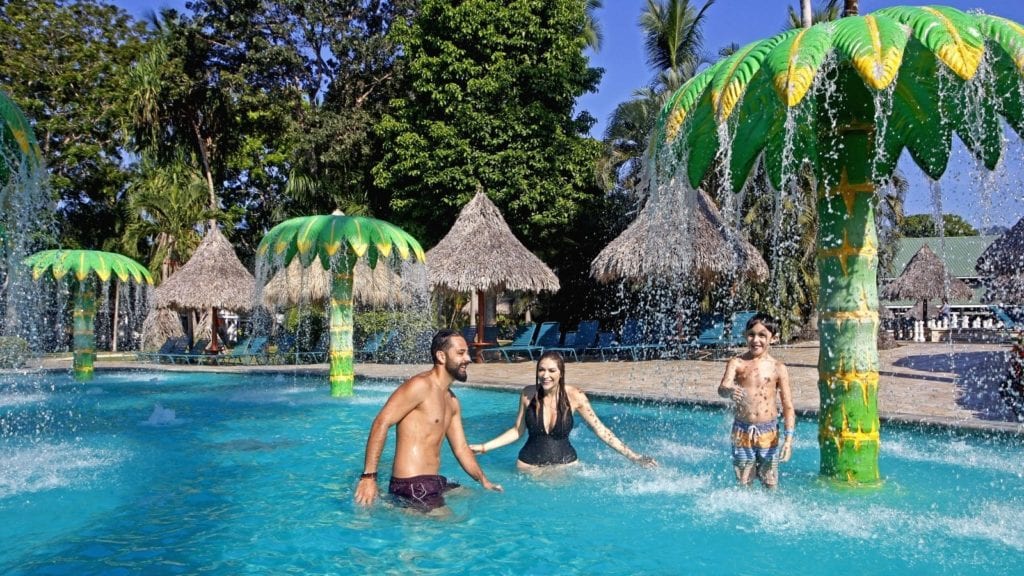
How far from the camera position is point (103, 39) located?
31.4 meters

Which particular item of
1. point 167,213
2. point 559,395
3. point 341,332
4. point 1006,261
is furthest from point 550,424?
point 167,213

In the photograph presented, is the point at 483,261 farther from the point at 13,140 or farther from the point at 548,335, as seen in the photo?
the point at 13,140

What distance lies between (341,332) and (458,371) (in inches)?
319

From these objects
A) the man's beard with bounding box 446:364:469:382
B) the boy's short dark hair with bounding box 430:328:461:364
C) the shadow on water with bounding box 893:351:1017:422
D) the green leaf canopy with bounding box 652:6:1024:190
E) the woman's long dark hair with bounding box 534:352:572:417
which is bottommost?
the shadow on water with bounding box 893:351:1017:422

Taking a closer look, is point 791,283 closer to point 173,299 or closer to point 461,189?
point 461,189

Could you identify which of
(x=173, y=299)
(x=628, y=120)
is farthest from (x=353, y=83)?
(x=628, y=120)

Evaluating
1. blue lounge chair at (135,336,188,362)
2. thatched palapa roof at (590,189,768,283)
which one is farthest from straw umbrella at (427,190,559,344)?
blue lounge chair at (135,336,188,362)

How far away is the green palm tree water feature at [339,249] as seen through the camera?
1139 cm

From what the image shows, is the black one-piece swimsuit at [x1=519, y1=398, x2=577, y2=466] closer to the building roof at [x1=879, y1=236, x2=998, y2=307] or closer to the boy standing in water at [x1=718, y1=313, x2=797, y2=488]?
the boy standing in water at [x1=718, y1=313, x2=797, y2=488]

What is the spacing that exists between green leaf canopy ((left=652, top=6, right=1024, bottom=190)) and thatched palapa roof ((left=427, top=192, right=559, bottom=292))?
43.3 feet

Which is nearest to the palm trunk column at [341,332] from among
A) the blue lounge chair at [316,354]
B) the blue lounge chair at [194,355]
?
the blue lounge chair at [316,354]

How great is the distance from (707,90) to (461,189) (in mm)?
18880

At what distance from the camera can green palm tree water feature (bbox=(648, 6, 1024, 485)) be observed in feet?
16.3

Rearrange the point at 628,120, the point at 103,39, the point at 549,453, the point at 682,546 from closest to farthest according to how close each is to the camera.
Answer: the point at 682,546
the point at 549,453
the point at 103,39
the point at 628,120
